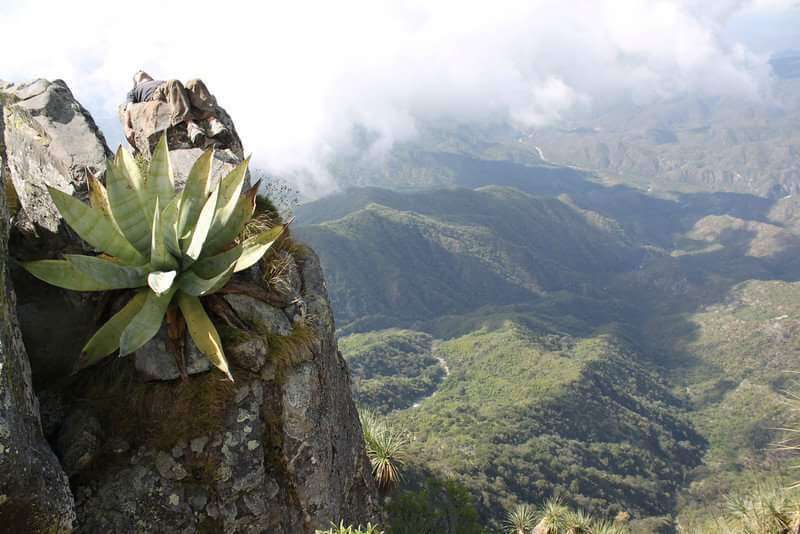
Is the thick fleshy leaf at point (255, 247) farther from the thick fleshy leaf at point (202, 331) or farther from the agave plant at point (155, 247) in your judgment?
the thick fleshy leaf at point (202, 331)

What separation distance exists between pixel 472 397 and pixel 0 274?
152 m

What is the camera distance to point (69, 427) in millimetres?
5367

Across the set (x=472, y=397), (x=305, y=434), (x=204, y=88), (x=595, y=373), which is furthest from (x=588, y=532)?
(x=595, y=373)

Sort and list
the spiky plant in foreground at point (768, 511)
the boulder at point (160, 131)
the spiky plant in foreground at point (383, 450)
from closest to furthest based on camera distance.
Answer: the spiky plant in foreground at point (768, 511), the boulder at point (160, 131), the spiky plant in foreground at point (383, 450)

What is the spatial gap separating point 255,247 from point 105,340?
76.1 inches

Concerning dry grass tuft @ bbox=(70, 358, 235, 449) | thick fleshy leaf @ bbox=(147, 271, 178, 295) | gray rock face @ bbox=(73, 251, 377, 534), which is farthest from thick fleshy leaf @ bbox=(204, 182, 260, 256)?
dry grass tuft @ bbox=(70, 358, 235, 449)

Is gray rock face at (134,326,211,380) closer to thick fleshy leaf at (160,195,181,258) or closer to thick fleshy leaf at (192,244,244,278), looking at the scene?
thick fleshy leaf at (192,244,244,278)

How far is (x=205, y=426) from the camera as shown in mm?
5758

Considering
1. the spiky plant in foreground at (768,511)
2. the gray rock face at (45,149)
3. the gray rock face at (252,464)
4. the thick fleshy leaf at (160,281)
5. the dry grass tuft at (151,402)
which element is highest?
the gray rock face at (45,149)

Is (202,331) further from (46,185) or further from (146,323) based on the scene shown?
(46,185)

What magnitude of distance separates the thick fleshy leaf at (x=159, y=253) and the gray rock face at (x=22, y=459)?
4.74 feet

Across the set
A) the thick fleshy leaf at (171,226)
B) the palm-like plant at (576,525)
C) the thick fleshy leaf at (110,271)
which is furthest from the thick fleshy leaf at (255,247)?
the palm-like plant at (576,525)

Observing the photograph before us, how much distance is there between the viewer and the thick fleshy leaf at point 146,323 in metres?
5.48

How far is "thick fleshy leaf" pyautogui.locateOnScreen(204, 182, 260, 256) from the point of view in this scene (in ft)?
22.4
